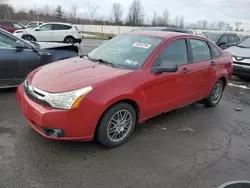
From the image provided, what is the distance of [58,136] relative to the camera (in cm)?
295

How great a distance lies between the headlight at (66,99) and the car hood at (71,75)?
0.08 m

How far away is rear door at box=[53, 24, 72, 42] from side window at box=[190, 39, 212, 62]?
570 inches

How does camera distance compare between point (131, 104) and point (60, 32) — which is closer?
point (131, 104)

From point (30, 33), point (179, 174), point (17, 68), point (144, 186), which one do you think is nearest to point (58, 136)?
point (144, 186)

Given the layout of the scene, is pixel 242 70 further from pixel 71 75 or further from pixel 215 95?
pixel 71 75

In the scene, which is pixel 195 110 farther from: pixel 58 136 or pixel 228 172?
pixel 58 136

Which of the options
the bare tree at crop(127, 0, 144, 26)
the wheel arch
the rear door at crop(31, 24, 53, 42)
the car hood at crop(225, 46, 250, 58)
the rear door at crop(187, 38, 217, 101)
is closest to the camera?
the wheel arch

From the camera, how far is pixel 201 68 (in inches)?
179

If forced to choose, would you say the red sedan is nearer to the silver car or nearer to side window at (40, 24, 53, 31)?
the silver car

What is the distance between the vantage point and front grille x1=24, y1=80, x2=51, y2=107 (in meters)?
2.95

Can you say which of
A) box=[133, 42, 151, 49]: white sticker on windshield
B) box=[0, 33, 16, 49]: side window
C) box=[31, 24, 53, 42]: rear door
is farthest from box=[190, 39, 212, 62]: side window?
box=[31, 24, 53, 42]: rear door

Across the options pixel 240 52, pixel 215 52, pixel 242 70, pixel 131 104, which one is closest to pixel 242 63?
pixel 242 70

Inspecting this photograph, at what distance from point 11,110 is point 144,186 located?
307cm

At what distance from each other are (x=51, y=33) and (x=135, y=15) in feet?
170
